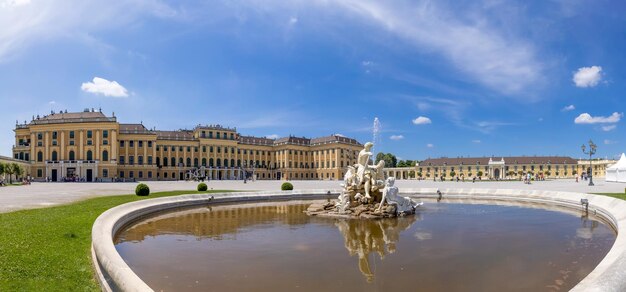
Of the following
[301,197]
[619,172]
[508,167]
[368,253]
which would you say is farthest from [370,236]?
[508,167]

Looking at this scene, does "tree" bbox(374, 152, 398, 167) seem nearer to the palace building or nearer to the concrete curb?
the palace building

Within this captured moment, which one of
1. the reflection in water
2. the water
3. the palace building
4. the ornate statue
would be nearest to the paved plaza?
the water

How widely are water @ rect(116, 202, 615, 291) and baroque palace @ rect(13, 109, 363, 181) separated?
64714 millimetres

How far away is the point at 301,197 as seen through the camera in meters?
27.5

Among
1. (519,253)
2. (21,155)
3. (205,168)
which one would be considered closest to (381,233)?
(519,253)

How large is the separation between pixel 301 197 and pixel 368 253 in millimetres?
18030

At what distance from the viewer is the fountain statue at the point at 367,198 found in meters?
16.9

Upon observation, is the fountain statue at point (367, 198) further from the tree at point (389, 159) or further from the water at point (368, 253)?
the tree at point (389, 159)

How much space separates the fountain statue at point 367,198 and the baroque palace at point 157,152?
60415 mm

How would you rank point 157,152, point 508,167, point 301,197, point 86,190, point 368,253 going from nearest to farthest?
point 368,253
point 301,197
point 86,190
point 157,152
point 508,167

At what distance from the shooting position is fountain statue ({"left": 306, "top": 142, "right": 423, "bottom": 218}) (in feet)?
55.4

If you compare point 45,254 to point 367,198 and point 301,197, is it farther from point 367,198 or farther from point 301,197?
point 301,197

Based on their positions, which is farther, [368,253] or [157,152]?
[157,152]

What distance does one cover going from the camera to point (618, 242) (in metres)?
8.78
